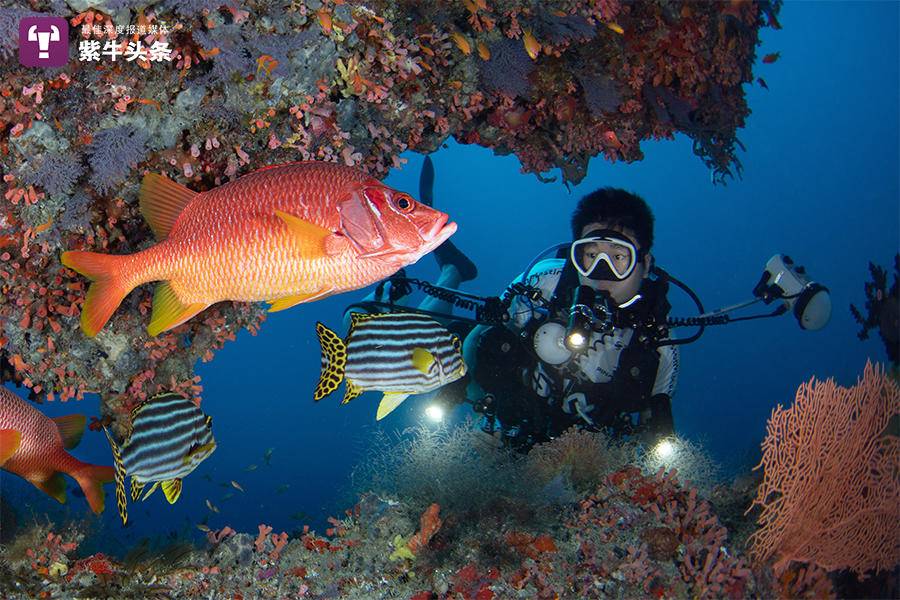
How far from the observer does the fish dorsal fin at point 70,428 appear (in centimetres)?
306

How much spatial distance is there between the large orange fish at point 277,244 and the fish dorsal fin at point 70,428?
3.56 feet

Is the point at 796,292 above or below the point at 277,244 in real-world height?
above

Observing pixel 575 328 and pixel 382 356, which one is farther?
pixel 575 328

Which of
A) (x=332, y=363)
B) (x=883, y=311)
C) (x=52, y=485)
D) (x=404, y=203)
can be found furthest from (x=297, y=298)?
(x=883, y=311)

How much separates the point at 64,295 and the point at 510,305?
13.9ft

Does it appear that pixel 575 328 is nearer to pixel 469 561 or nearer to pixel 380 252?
pixel 469 561

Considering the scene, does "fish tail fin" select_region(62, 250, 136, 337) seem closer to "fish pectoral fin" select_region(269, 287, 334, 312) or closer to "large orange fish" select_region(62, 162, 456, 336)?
"large orange fish" select_region(62, 162, 456, 336)

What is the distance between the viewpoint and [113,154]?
273 centimetres

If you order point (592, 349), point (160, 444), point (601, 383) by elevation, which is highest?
point (592, 349)

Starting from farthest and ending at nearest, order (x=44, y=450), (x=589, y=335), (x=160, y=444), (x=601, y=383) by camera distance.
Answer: (x=601, y=383)
(x=589, y=335)
(x=44, y=450)
(x=160, y=444)

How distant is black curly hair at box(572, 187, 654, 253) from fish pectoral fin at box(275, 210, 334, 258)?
14.9 ft

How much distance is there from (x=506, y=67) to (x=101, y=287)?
11.6 ft

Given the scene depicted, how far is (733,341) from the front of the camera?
68.6 m

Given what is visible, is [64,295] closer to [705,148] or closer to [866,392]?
[866,392]
